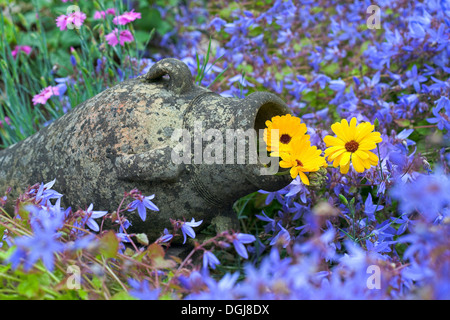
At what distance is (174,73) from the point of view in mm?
1487

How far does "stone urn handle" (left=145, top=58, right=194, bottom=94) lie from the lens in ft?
4.90

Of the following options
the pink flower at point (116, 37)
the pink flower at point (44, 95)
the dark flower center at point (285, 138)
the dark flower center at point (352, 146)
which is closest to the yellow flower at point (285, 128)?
the dark flower center at point (285, 138)

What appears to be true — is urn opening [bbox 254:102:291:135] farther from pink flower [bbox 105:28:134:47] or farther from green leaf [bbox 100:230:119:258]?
pink flower [bbox 105:28:134:47]

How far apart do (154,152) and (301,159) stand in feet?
1.44

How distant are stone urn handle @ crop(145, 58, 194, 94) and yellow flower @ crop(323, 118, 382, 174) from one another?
0.50m

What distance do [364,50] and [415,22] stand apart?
0.40m

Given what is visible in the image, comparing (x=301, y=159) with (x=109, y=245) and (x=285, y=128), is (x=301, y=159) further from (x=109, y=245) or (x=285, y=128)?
(x=109, y=245)

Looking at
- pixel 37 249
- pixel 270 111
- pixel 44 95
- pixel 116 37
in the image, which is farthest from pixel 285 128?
pixel 44 95

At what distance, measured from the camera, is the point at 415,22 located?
2.20 meters

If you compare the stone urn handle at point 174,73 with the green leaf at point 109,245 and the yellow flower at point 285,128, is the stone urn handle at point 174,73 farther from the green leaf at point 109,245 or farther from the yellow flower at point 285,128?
the green leaf at point 109,245

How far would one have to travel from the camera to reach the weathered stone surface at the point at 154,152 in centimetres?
137

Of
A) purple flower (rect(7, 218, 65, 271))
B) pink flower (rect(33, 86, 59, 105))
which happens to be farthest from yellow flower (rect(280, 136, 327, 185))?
pink flower (rect(33, 86, 59, 105))

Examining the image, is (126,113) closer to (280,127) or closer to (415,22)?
(280,127)
